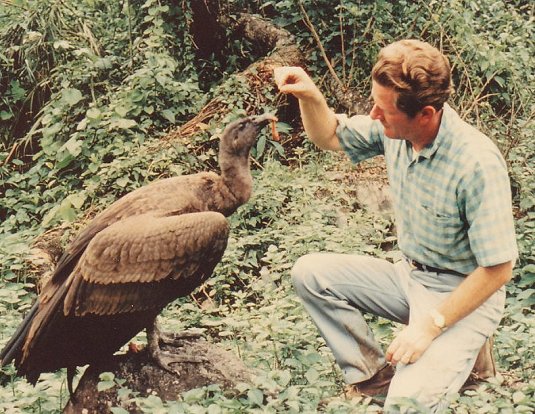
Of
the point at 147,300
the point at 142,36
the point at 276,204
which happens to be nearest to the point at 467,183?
the point at 147,300

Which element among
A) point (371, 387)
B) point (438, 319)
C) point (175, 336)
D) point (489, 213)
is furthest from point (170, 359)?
point (489, 213)

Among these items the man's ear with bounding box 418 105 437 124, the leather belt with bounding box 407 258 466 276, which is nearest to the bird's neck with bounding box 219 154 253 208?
the leather belt with bounding box 407 258 466 276

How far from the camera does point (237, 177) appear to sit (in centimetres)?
487

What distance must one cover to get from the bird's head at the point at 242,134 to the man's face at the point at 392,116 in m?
1.48

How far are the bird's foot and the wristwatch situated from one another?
1377mm

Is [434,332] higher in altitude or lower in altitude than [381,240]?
higher

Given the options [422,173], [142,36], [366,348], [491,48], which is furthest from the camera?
[142,36]

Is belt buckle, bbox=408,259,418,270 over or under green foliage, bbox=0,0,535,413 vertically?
over

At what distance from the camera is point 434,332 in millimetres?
3572

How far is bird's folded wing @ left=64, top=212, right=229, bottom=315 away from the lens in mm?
4133

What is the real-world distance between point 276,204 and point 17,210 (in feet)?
9.65

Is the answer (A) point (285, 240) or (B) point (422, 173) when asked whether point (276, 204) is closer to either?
(A) point (285, 240)

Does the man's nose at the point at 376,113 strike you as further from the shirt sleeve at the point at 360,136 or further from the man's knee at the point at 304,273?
the man's knee at the point at 304,273

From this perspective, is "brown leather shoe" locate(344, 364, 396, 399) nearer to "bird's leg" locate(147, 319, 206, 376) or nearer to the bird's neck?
"bird's leg" locate(147, 319, 206, 376)
